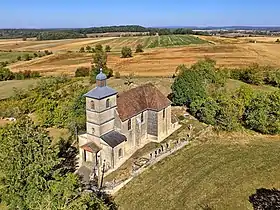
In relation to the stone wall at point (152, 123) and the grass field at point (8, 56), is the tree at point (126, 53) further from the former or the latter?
the stone wall at point (152, 123)

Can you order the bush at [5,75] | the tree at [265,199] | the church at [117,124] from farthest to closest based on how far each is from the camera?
the bush at [5,75] → the church at [117,124] → the tree at [265,199]

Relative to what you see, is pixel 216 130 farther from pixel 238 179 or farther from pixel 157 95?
pixel 238 179

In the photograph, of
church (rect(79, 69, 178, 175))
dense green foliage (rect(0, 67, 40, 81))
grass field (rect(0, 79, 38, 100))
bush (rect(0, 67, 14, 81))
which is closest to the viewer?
church (rect(79, 69, 178, 175))

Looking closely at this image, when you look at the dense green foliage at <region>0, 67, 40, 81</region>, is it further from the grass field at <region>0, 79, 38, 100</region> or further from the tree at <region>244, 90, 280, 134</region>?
the tree at <region>244, 90, 280, 134</region>

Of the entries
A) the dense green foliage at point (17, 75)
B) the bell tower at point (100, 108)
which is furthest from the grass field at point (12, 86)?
the bell tower at point (100, 108)

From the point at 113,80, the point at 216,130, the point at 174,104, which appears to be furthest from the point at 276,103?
A: the point at 113,80

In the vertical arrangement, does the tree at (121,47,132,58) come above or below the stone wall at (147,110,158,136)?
above

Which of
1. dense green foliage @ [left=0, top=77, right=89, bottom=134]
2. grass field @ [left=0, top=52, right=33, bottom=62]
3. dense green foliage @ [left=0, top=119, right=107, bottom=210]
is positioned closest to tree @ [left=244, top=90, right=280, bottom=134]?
dense green foliage @ [left=0, top=77, right=89, bottom=134]

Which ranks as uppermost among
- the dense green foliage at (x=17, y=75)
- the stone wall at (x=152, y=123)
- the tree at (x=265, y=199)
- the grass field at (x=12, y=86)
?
the stone wall at (x=152, y=123)
